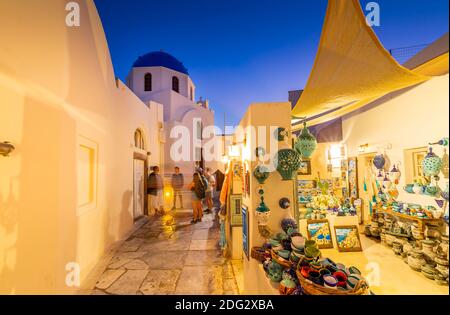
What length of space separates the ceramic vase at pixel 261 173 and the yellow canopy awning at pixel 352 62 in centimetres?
144

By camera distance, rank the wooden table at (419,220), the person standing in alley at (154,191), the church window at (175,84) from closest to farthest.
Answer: the wooden table at (419,220)
the person standing in alley at (154,191)
the church window at (175,84)

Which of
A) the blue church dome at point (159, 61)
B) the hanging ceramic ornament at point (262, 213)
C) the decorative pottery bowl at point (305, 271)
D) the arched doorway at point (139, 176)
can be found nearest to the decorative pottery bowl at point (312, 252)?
the decorative pottery bowl at point (305, 271)

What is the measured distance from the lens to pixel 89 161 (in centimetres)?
392

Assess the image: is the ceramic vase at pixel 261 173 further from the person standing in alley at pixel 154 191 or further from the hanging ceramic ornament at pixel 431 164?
the person standing in alley at pixel 154 191

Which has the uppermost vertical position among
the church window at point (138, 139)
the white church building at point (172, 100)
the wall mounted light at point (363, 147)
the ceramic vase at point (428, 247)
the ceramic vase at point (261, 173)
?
the white church building at point (172, 100)

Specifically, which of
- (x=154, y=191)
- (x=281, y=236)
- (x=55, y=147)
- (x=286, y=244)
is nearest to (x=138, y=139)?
(x=154, y=191)

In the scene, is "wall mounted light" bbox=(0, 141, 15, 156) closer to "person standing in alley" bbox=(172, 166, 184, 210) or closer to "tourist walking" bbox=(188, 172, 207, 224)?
"tourist walking" bbox=(188, 172, 207, 224)

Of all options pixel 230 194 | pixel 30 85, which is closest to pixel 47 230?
pixel 30 85

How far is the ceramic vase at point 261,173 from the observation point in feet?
7.94

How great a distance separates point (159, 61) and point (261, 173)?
1348 centimetres

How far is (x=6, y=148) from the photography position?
2.14 m

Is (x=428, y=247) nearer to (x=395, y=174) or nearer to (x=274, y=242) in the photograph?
(x=395, y=174)

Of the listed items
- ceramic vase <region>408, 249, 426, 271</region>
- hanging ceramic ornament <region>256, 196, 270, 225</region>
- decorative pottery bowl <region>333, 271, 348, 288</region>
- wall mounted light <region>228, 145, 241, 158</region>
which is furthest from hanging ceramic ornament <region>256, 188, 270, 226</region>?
ceramic vase <region>408, 249, 426, 271</region>
